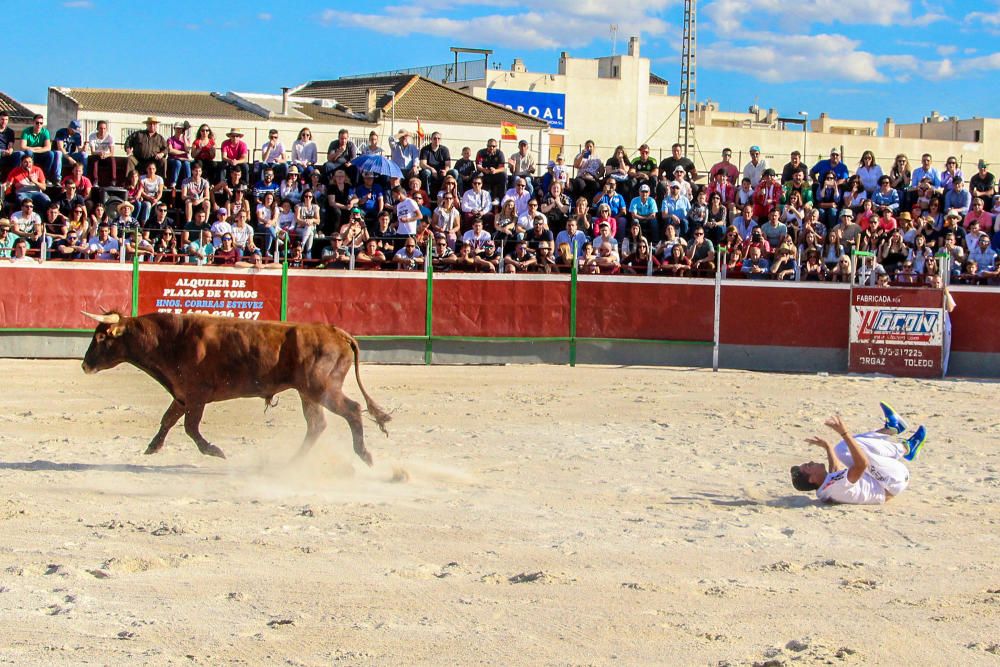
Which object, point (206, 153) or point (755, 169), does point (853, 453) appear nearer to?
point (755, 169)

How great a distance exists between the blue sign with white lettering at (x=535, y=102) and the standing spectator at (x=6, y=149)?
3372 cm

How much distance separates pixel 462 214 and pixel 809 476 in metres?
12.1

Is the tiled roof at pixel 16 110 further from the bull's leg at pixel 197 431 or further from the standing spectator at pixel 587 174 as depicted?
the bull's leg at pixel 197 431

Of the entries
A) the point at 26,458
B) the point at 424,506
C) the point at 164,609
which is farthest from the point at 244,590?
the point at 26,458

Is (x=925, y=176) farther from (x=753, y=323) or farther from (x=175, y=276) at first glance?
(x=175, y=276)

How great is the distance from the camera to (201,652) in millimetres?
5469

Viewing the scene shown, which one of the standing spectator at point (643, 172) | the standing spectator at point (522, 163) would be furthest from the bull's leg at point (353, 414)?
the standing spectator at point (643, 172)

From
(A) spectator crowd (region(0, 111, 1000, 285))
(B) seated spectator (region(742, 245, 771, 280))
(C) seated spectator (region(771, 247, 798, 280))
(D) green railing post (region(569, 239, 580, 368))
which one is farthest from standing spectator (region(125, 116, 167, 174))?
(C) seated spectator (region(771, 247, 798, 280))

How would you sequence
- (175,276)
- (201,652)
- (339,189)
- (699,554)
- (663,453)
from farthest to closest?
(339,189) → (175,276) → (663,453) → (699,554) → (201,652)

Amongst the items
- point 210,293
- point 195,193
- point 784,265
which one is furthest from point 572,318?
point 195,193

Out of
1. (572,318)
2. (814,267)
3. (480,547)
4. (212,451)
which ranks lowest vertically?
(480,547)

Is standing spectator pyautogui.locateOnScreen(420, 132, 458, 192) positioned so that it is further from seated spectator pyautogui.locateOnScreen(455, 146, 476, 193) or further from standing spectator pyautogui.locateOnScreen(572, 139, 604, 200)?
standing spectator pyautogui.locateOnScreen(572, 139, 604, 200)

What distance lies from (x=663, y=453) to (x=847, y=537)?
10.9ft

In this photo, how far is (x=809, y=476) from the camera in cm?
869
